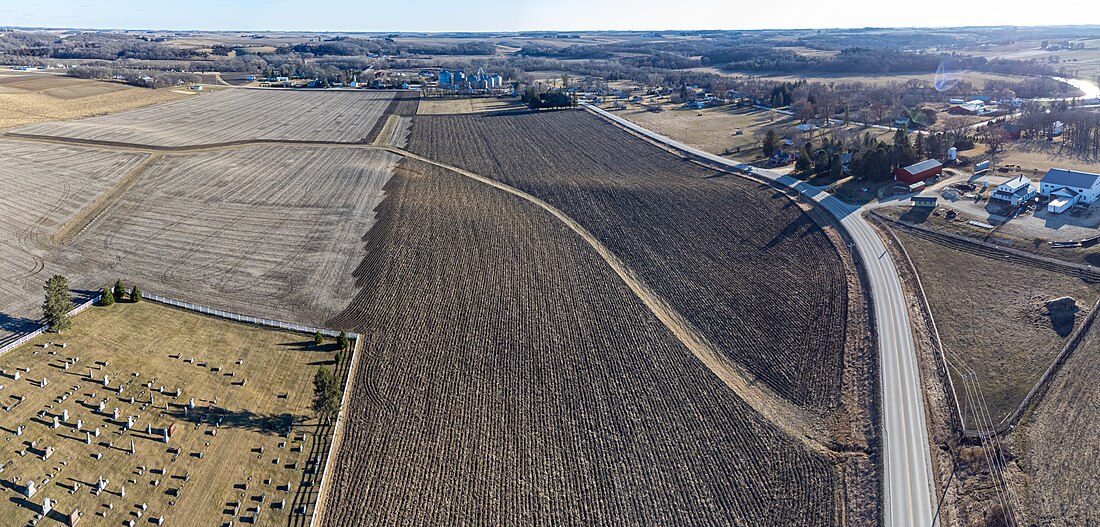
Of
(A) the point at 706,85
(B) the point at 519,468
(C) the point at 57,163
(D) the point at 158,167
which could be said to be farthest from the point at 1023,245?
(A) the point at 706,85

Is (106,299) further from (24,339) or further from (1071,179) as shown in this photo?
(1071,179)

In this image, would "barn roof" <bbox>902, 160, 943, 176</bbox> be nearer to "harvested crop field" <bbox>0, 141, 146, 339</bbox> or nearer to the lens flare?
"harvested crop field" <bbox>0, 141, 146, 339</bbox>

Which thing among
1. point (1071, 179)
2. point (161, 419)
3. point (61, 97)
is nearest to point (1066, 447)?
point (161, 419)

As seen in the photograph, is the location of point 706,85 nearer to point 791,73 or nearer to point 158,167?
point 791,73

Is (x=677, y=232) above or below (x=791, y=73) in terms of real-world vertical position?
below

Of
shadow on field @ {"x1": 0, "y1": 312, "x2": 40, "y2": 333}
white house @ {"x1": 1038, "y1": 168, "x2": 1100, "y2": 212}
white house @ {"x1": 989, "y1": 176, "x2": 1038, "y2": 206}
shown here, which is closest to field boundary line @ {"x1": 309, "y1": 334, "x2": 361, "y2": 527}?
shadow on field @ {"x1": 0, "y1": 312, "x2": 40, "y2": 333}

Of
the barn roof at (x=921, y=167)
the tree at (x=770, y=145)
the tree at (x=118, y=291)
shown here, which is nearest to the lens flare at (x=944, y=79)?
the tree at (x=770, y=145)
